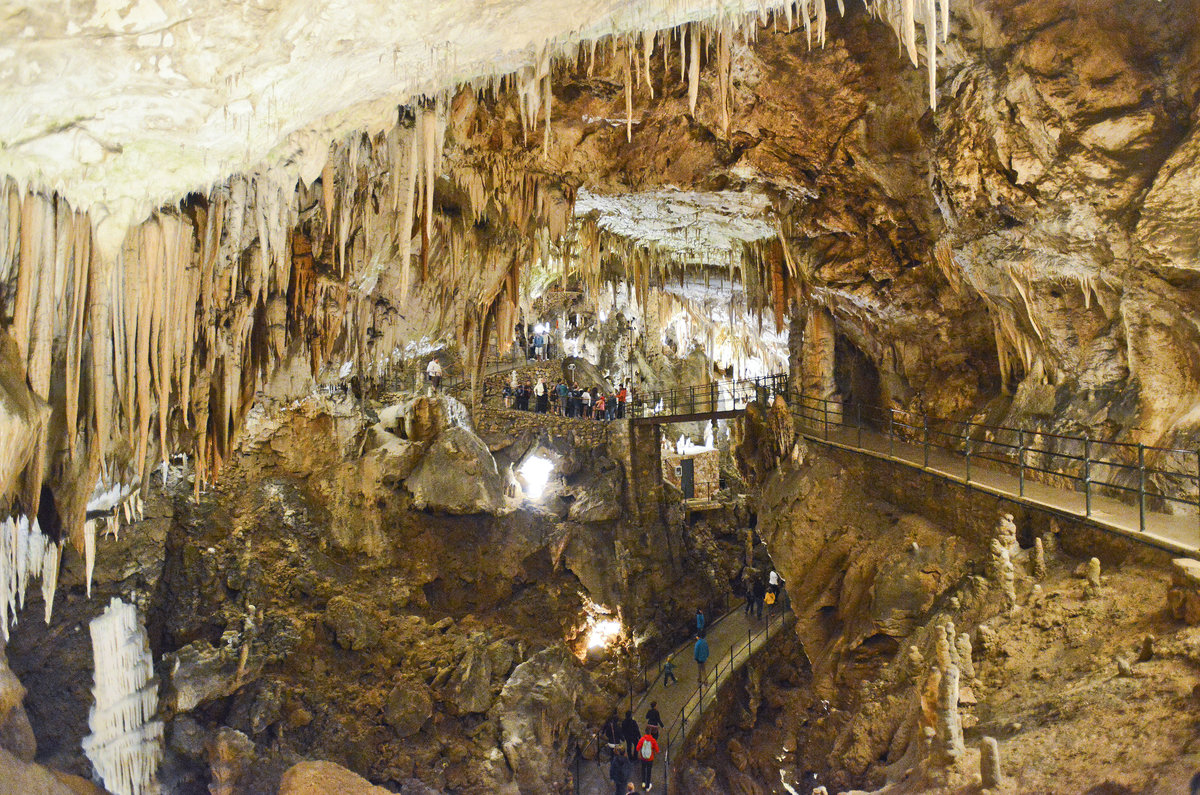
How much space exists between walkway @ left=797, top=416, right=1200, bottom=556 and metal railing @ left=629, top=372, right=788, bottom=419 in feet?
14.2

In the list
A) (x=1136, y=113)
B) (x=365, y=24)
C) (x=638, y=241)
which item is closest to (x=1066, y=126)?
(x=1136, y=113)

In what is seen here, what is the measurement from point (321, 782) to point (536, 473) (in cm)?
1049

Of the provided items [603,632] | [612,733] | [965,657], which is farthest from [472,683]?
[965,657]

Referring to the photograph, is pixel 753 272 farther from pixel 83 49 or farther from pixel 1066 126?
pixel 83 49

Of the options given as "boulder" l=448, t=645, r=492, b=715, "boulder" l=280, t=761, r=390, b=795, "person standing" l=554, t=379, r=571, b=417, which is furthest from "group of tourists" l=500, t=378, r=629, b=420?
"boulder" l=280, t=761, r=390, b=795

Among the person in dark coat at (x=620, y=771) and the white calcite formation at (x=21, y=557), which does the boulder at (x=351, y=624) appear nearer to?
the person in dark coat at (x=620, y=771)

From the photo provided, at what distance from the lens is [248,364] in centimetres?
855

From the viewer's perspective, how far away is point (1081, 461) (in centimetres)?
786

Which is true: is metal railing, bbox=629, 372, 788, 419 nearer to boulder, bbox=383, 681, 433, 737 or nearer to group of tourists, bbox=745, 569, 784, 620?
group of tourists, bbox=745, 569, 784, 620

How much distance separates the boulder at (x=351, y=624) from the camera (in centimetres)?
1189

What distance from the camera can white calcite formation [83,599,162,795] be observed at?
27.4ft

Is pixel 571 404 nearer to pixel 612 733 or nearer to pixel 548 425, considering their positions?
pixel 548 425

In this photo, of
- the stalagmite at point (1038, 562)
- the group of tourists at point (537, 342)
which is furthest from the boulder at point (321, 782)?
the group of tourists at point (537, 342)

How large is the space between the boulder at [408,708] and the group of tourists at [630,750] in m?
3.00
